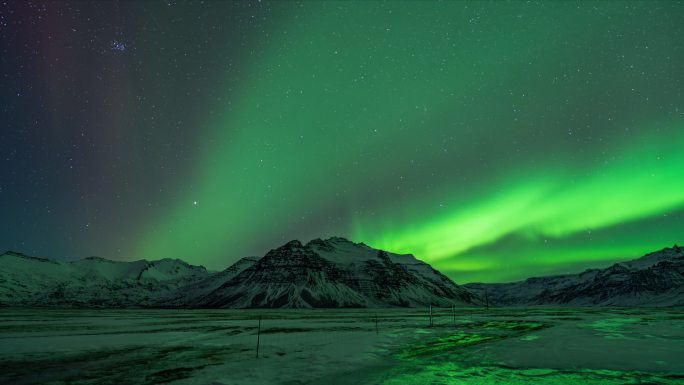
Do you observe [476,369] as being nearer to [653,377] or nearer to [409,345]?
[653,377]

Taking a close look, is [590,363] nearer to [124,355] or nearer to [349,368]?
[349,368]

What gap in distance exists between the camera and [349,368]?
17.5 metres

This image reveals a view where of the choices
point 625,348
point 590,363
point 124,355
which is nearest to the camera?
point 590,363

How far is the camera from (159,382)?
47.5 feet

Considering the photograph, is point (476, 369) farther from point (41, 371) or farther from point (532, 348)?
point (41, 371)

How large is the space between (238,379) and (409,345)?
14875 mm

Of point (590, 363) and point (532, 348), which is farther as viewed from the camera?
point (532, 348)

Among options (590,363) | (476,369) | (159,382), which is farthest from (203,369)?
(590,363)

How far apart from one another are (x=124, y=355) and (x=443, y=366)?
1713 centimetres

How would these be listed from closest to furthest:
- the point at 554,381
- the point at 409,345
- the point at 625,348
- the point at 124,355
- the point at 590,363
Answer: the point at 554,381, the point at 590,363, the point at 124,355, the point at 625,348, the point at 409,345

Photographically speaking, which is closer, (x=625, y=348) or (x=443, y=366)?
(x=443, y=366)

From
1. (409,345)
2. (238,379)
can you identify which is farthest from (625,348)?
(238,379)

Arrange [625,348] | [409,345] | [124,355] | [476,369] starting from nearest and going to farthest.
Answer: [476,369] < [124,355] < [625,348] < [409,345]

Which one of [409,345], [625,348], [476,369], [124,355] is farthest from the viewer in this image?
[409,345]
